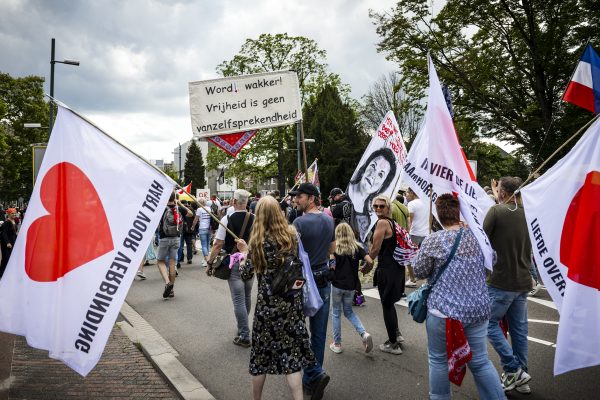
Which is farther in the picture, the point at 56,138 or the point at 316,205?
the point at 316,205

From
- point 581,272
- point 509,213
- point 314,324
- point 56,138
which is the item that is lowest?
point 314,324

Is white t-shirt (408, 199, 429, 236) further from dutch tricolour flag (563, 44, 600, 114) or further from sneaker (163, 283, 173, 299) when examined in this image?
sneaker (163, 283, 173, 299)

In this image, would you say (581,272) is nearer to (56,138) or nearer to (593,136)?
(593,136)

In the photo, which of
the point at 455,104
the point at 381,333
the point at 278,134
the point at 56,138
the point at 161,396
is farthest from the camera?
the point at 278,134

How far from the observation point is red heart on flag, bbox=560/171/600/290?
11.1ft

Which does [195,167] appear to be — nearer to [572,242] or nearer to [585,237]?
[572,242]

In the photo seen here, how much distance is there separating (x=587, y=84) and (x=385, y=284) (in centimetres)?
305

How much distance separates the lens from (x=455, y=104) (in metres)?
20.2

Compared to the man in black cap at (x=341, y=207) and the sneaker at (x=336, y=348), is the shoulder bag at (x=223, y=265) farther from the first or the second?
the man in black cap at (x=341, y=207)

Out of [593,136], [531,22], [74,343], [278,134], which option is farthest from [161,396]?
[278,134]

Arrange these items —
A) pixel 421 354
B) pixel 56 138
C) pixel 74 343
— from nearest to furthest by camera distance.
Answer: pixel 74 343, pixel 56 138, pixel 421 354

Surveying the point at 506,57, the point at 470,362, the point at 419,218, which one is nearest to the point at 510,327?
the point at 470,362

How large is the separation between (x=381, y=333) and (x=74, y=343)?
402cm

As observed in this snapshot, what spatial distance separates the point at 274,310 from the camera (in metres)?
3.68
